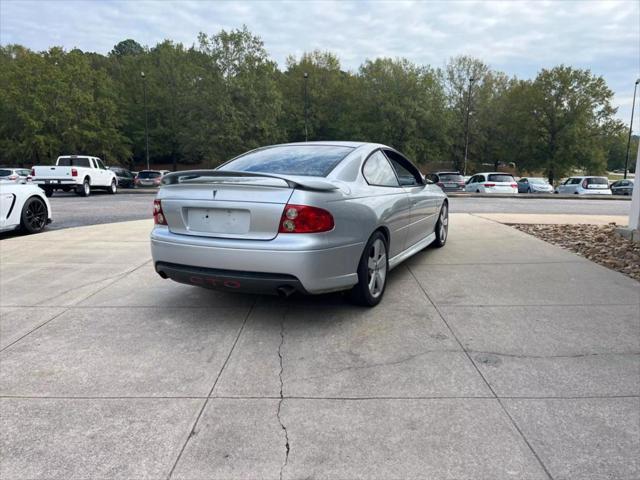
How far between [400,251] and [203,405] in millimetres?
3032

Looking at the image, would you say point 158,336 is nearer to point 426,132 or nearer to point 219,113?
point 219,113

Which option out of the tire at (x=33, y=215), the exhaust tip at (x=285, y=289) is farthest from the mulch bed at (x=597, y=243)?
the tire at (x=33, y=215)

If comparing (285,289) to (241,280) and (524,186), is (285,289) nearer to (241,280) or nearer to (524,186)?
(241,280)

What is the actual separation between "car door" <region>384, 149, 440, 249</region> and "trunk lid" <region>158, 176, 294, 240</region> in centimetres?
207

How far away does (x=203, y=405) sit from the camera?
2842 mm

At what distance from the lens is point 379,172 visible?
4973mm

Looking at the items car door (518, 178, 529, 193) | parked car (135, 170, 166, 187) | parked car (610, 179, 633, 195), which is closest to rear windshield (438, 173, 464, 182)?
car door (518, 178, 529, 193)

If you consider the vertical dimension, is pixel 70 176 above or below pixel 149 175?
below

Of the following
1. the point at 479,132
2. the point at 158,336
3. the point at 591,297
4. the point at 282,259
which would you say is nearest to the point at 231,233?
the point at 282,259

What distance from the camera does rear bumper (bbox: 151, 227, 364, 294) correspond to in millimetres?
3645

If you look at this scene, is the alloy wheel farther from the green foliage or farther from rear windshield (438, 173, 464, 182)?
the green foliage

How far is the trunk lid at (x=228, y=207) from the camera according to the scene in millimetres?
3730

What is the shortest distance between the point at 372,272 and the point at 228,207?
1475 mm

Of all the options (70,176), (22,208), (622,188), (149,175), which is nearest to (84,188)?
(70,176)
